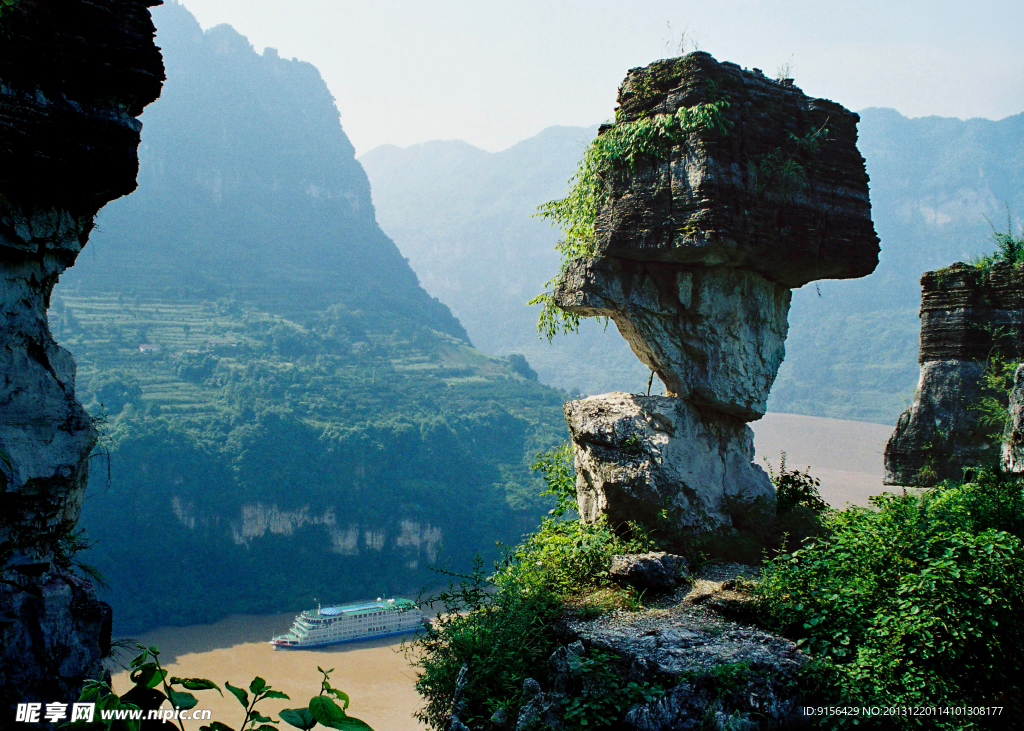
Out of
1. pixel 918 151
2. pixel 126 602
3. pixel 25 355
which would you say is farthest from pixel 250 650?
Result: pixel 918 151

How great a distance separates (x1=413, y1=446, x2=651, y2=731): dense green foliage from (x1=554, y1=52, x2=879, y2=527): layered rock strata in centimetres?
53

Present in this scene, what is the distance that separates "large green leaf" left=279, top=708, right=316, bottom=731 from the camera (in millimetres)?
1575

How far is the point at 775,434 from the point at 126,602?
34.8 metres

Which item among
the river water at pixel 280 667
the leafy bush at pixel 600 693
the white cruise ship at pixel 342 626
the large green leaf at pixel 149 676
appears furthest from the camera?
the white cruise ship at pixel 342 626

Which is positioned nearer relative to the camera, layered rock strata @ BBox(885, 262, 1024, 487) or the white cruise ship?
layered rock strata @ BBox(885, 262, 1024, 487)

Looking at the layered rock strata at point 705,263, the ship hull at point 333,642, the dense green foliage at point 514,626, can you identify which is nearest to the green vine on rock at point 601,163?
the layered rock strata at point 705,263

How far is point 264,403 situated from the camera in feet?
163

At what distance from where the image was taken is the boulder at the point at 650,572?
5734mm

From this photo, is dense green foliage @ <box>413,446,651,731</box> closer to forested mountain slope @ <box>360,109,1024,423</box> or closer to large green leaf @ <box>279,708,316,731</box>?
large green leaf @ <box>279,708,316,731</box>

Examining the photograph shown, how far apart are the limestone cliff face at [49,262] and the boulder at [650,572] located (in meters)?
3.51

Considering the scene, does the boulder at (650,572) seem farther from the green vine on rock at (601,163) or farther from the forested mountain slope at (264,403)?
the forested mountain slope at (264,403)

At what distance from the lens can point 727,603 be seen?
533cm


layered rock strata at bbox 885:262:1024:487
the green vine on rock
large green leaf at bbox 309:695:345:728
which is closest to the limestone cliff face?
large green leaf at bbox 309:695:345:728

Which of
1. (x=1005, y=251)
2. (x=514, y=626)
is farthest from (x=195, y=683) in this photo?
(x=1005, y=251)
